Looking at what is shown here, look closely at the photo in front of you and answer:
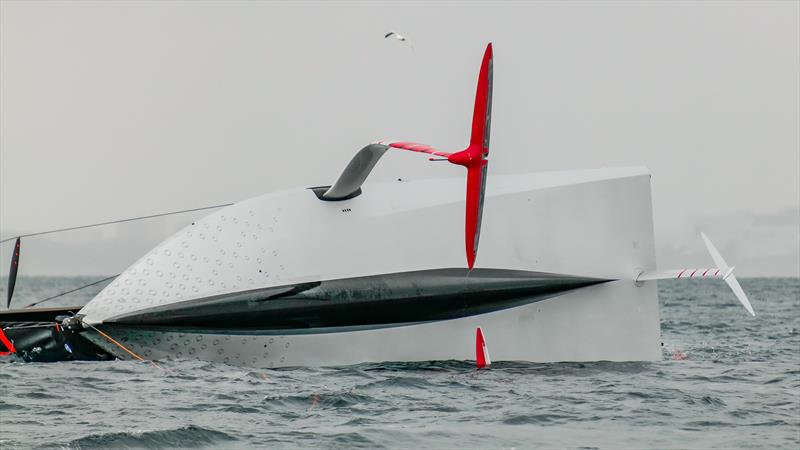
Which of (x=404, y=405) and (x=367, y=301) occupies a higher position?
(x=367, y=301)

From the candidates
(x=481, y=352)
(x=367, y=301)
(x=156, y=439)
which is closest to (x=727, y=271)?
(x=481, y=352)

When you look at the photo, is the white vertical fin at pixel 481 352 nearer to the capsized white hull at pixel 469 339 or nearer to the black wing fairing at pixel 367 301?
the capsized white hull at pixel 469 339

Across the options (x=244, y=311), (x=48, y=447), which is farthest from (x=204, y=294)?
(x=48, y=447)

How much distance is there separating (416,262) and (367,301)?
821mm

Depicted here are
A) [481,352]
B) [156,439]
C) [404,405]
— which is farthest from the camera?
[481,352]

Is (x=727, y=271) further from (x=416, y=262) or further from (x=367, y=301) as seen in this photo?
(x=367, y=301)

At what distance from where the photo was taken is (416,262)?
1216 centimetres

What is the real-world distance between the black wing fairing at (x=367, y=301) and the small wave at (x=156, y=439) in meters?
2.76

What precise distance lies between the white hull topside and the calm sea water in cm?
32

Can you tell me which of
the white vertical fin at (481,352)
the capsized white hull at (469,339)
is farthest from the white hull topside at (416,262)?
the white vertical fin at (481,352)

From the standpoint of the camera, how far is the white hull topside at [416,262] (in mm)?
11609

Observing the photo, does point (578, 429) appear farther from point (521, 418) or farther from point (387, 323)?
point (387, 323)

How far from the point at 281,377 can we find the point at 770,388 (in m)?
5.92

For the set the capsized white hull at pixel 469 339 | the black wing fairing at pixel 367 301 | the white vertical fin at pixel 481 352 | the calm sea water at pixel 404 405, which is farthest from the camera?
the white vertical fin at pixel 481 352
